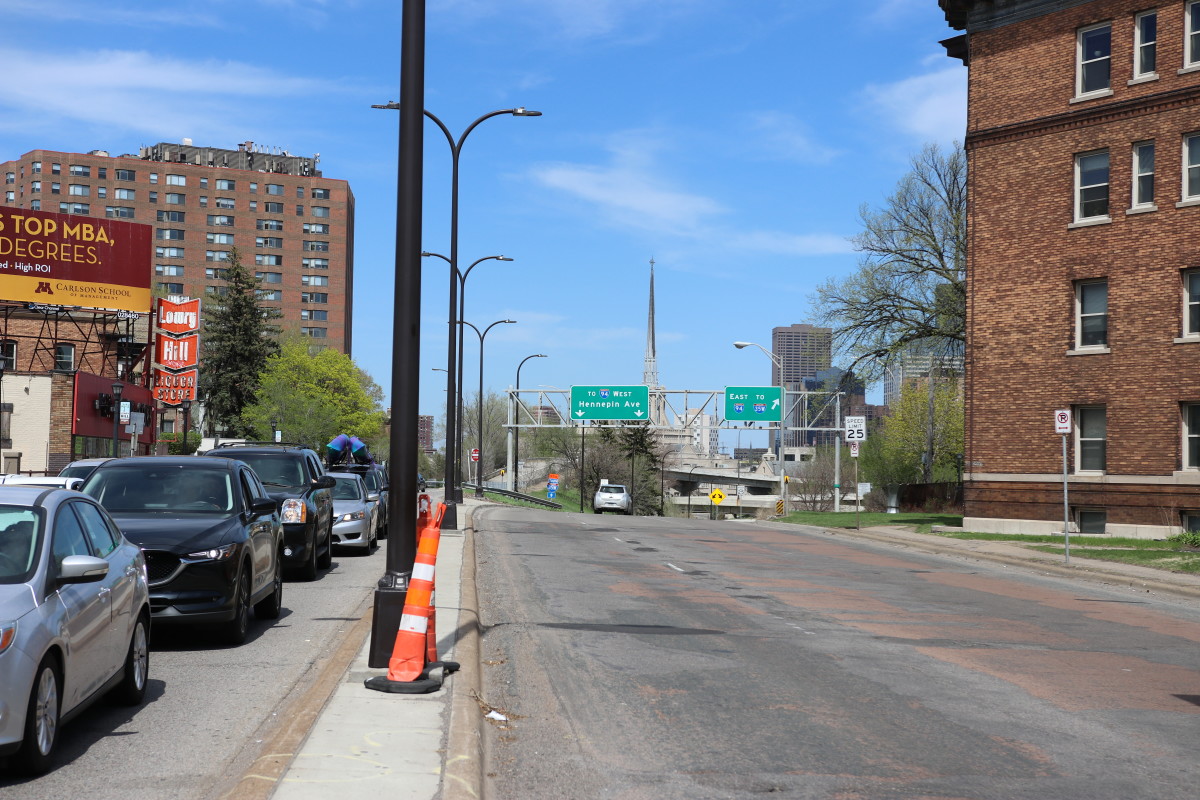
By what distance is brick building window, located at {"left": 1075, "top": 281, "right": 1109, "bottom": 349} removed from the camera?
31.3 metres

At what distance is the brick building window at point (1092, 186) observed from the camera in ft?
103

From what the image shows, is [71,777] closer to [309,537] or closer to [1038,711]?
[1038,711]

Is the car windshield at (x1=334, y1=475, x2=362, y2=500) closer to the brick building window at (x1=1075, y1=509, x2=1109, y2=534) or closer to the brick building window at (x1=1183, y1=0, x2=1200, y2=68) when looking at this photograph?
the brick building window at (x1=1075, y1=509, x2=1109, y2=534)

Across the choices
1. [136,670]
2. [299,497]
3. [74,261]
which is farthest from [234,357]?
[136,670]

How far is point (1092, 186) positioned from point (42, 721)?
→ 99.9ft

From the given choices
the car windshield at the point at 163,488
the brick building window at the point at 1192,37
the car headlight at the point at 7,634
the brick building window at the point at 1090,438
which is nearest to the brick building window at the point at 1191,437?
the brick building window at the point at 1090,438

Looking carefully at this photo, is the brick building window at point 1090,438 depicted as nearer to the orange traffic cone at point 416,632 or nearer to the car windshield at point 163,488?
the car windshield at point 163,488

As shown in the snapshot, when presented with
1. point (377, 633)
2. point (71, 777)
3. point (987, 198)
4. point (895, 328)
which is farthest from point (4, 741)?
point (895, 328)

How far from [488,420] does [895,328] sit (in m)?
97.8

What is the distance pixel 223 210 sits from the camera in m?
131

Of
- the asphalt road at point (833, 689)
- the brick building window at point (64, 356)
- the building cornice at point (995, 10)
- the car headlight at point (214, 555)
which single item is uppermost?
the building cornice at point (995, 10)

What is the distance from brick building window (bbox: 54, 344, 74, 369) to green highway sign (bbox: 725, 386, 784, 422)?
34.3 metres

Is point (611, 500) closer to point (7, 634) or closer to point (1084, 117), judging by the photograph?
point (1084, 117)

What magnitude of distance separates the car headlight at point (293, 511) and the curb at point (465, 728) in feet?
17.5
